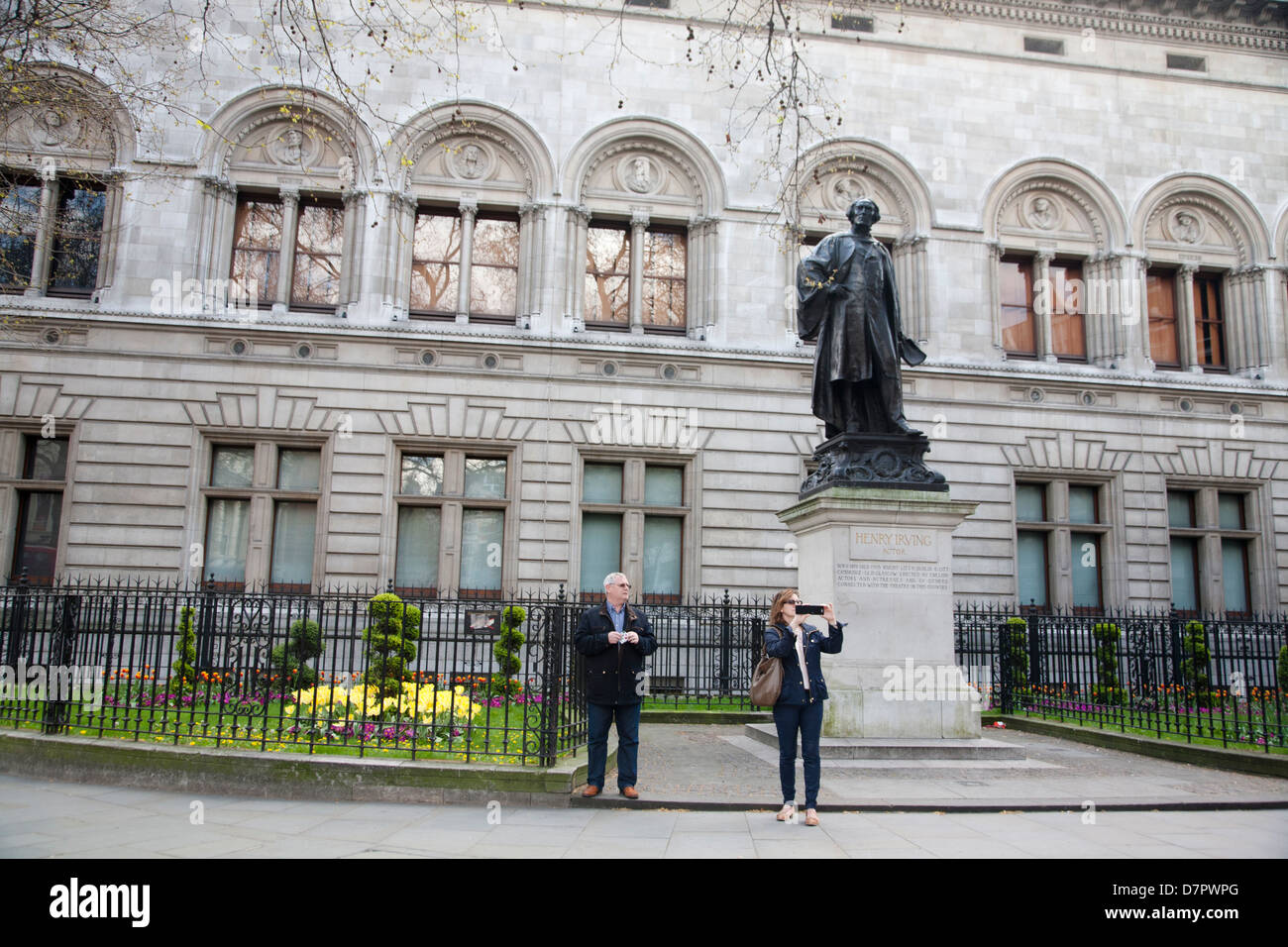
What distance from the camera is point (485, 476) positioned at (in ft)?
68.2

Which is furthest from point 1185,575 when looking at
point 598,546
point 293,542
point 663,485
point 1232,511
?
point 293,542

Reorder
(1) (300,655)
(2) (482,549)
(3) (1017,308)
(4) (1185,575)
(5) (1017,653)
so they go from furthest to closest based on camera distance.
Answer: (3) (1017,308) < (4) (1185,575) < (2) (482,549) < (5) (1017,653) < (1) (300,655)

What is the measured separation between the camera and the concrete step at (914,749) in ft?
32.5

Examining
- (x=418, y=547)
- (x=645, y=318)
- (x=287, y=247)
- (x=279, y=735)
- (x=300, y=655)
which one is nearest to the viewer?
(x=279, y=735)

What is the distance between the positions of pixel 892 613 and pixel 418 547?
12607 millimetres

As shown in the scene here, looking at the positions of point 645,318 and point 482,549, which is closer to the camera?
point 482,549

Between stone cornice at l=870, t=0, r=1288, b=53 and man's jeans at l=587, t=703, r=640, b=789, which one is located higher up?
stone cornice at l=870, t=0, r=1288, b=53

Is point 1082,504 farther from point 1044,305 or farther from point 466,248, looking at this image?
point 466,248

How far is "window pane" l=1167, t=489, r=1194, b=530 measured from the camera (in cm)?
2316

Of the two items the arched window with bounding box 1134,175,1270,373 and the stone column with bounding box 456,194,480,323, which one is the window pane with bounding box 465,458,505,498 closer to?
the stone column with bounding box 456,194,480,323

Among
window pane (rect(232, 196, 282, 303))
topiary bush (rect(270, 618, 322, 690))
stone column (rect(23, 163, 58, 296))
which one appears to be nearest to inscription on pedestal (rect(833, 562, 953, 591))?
topiary bush (rect(270, 618, 322, 690))

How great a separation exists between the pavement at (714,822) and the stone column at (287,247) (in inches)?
545

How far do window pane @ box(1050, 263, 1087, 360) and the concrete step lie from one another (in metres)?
16.1

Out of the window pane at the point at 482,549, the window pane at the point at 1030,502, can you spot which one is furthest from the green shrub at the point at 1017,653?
the window pane at the point at 482,549
